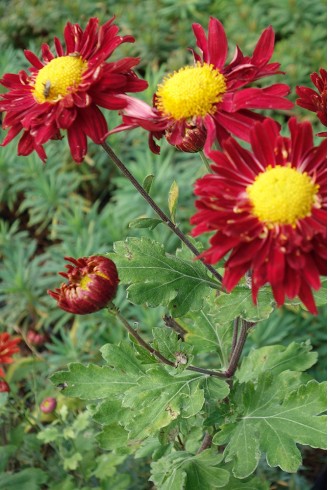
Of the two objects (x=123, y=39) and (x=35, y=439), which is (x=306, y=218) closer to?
(x=123, y=39)

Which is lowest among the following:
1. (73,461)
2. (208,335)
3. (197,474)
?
(73,461)

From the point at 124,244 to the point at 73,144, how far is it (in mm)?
200

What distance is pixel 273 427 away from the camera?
39.1 inches

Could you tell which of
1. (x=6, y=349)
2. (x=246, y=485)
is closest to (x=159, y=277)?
(x=246, y=485)

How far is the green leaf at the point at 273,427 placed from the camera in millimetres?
953

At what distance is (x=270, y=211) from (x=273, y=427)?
15.8 inches

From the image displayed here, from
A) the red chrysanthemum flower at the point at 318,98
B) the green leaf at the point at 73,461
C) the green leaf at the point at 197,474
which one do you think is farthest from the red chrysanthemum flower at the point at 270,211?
the green leaf at the point at 73,461

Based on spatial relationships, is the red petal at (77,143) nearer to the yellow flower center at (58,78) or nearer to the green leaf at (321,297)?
the yellow flower center at (58,78)

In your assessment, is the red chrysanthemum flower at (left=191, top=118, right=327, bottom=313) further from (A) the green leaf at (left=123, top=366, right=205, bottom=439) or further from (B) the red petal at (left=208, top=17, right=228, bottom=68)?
(A) the green leaf at (left=123, top=366, right=205, bottom=439)

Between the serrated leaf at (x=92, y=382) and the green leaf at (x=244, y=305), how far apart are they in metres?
0.29

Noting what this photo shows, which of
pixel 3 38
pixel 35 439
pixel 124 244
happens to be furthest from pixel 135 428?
pixel 3 38

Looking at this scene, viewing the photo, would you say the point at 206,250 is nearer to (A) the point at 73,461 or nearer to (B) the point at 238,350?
(B) the point at 238,350

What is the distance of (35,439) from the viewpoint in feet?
5.19

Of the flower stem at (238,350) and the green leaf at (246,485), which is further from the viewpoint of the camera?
the green leaf at (246,485)
